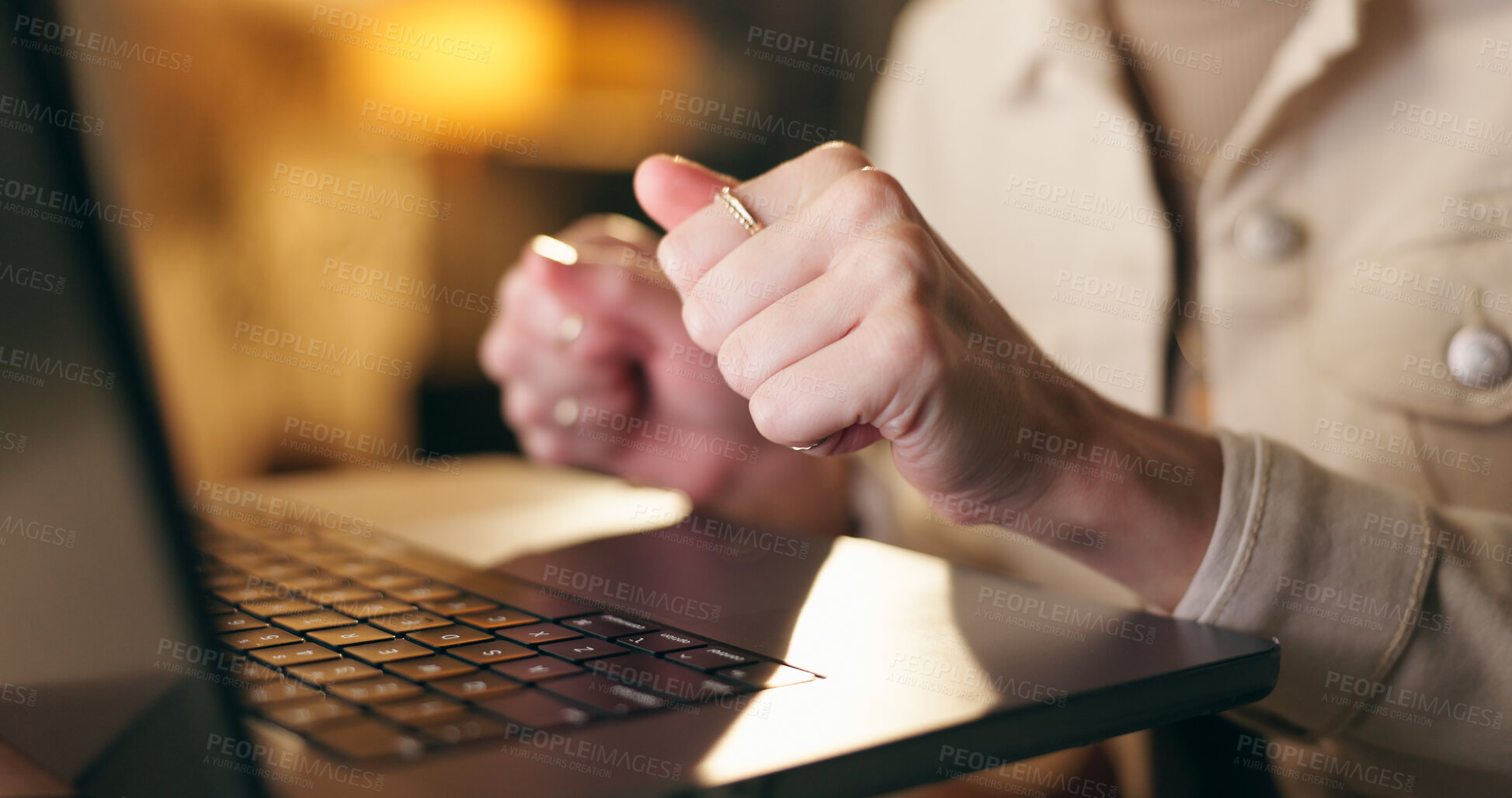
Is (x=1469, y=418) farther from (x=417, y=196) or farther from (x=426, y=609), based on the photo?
(x=417, y=196)

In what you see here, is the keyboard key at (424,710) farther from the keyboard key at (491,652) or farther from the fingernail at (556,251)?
the fingernail at (556,251)

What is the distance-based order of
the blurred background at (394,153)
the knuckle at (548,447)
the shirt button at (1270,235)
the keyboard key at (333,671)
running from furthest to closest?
the blurred background at (394,153) → the knuckle at (548,447) → the shirt button at (1270,235) → the keyboard key at (333,671)

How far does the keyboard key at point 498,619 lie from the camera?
0.38 m

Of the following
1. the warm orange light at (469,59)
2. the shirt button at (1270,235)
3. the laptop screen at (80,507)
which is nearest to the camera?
the laptop screen at (80,507)

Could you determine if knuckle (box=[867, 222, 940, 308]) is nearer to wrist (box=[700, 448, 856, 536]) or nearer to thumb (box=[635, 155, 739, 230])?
thumb (box=[635, 155, 739, 230])

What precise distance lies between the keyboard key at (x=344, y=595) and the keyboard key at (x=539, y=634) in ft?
0.26

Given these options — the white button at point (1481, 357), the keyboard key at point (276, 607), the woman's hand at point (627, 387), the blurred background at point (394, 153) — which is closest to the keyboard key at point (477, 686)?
the keyboard key at point (276, 607)

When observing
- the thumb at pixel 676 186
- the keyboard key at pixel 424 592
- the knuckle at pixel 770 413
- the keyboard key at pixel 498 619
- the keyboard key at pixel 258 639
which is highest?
the thumb at pixel 676 186

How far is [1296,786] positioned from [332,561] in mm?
635

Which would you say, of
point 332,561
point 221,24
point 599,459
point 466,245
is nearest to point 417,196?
point 466,245

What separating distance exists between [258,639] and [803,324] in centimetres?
22

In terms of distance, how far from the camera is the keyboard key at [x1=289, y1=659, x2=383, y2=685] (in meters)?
0.31

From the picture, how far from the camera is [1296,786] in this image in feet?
2.30

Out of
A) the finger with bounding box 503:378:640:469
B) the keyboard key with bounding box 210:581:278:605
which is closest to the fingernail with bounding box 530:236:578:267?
the finger with bounding box 503:378:640:469
